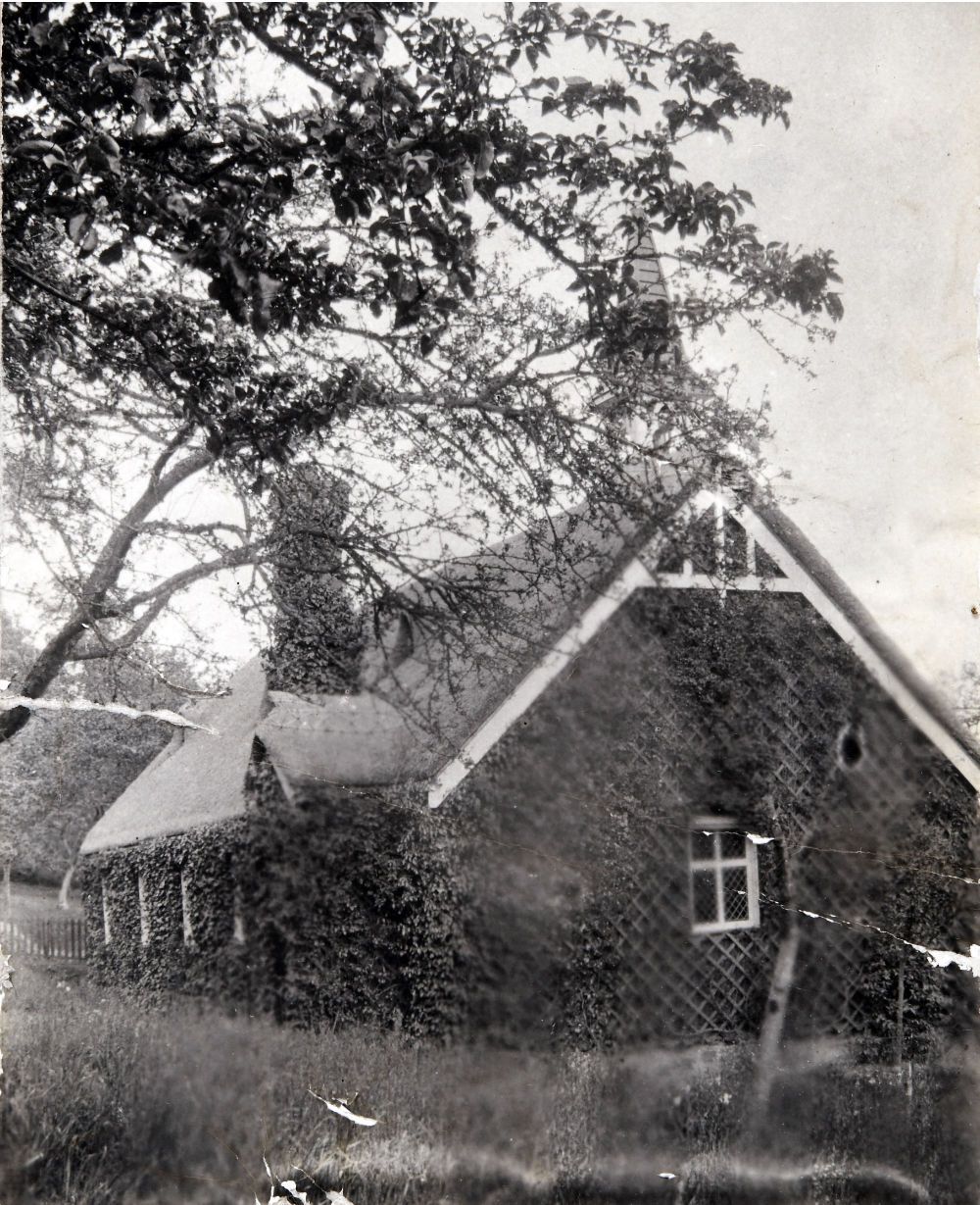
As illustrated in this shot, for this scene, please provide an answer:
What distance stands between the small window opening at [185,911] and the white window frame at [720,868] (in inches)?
44.4

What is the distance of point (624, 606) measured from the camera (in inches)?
87.0

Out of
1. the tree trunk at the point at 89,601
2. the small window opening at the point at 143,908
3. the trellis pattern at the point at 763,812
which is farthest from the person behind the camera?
the trellis pattern at the point at 763,812

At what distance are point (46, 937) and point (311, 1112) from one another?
0.67 meters

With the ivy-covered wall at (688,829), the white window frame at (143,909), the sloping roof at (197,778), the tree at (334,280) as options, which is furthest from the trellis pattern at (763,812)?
the white window frame at (143,909)

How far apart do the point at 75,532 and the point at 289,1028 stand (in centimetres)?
115

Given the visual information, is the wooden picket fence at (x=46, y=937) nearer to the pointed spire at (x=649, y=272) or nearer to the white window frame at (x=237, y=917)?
the white window frame at (x=237, y=917)

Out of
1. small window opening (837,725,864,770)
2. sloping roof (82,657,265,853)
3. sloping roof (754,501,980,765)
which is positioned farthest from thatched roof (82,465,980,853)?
small window opening (837,725,864,770)

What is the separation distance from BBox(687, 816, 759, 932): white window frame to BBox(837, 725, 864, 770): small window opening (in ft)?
1.09

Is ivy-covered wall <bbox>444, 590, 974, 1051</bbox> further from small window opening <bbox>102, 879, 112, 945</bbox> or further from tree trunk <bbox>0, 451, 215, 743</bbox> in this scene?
tree trunk <bbox>0, 451, 215, 743</bbox>

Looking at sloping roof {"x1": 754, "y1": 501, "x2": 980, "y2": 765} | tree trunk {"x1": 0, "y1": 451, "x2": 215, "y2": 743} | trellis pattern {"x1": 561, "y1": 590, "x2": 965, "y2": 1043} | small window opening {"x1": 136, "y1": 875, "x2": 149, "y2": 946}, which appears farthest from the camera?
sloping roof {"x1": 754, "y1": 501, "x2": 980, "y2": 765}

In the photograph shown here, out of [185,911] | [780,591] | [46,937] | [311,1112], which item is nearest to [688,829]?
[780,591]

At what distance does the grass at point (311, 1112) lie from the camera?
6.41ft

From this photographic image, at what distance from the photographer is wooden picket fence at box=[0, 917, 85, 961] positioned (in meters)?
1.97

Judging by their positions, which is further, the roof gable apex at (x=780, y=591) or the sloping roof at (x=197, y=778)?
the roof gable apex at (x=780, y=591)
